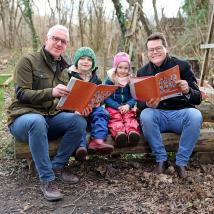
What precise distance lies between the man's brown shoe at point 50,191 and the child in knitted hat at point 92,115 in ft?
1.46

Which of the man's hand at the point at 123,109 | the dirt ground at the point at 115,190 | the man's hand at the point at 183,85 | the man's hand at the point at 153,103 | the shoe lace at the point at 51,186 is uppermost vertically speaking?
the man's hand at the point at 183,85

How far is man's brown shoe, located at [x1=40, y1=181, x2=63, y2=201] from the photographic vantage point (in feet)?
12.4

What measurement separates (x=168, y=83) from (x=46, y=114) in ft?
4.20

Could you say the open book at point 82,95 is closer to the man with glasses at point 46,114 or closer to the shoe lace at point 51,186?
the man with glasses at point 46,114

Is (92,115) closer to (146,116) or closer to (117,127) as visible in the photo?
(117,127)

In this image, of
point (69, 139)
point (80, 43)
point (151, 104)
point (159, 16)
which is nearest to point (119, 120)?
point (151, 104)

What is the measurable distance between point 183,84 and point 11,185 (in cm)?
207

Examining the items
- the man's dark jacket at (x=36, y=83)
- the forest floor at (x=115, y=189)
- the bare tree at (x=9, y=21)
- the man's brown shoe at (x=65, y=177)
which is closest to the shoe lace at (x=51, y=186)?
the forest floor at (x=115, y=189)

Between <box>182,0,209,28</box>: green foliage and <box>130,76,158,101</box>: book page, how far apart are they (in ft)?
27.1

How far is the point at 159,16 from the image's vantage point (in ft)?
43.4

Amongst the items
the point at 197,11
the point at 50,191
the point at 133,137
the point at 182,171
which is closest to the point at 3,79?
the point at 197,11

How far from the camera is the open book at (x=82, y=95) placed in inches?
146

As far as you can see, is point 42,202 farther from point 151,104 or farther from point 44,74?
point 151,104

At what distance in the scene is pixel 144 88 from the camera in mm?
4129
